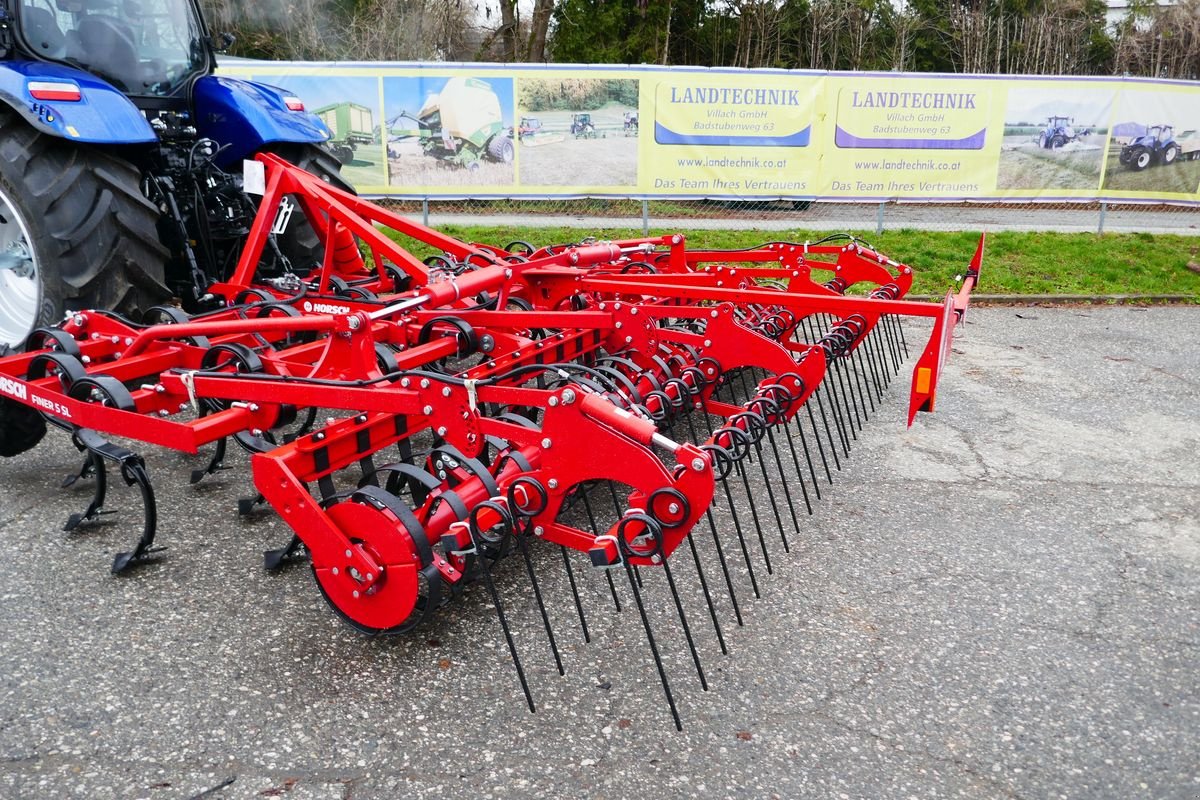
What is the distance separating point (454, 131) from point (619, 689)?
762cm

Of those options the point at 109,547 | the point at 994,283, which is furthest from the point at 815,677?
the point at 994,283

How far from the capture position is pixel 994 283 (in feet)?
26.2

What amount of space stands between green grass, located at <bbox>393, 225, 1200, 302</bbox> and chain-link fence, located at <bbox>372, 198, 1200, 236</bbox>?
35 cm

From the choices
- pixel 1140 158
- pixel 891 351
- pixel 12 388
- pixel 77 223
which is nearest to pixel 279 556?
pixel 12 388

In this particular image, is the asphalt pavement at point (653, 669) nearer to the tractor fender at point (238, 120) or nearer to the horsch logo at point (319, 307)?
the horsch logo at point (319, 307)

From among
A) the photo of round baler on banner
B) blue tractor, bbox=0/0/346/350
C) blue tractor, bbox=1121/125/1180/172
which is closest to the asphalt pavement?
blue tractor, bbox=0/0/346/350

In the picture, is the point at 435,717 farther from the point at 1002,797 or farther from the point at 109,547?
the point at 109,547

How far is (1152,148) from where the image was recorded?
9.32 m

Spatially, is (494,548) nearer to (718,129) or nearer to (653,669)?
(653,669)

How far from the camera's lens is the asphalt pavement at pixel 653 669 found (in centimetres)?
204

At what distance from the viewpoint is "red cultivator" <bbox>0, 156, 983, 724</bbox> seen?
92.4 inches

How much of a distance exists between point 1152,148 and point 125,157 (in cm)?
974

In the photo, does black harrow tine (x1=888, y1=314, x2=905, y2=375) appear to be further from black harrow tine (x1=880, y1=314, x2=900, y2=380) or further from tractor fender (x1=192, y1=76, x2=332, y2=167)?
tractor fender (x1=192, y1=76, x2=332, y2=167)

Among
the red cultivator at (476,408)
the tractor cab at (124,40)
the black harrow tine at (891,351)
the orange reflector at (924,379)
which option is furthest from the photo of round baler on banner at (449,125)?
the orange reflector at (924,379)
